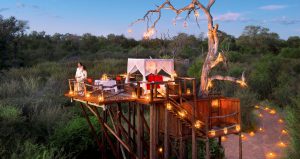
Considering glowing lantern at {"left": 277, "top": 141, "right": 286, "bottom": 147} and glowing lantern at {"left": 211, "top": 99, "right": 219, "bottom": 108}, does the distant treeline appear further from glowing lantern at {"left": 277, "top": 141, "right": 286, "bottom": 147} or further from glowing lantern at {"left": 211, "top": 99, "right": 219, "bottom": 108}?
glowing lantern at {"left": 211, "top": 99, "right": 219, "bottom": 108}

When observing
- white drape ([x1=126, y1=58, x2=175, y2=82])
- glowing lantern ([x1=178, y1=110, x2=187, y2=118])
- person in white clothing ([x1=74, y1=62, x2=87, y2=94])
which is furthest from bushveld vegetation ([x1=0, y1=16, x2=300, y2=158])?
glowing lantern ([x1=178, y1=110, x2=187, y2=118])

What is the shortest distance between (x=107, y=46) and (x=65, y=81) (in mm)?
26769

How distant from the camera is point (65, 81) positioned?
1855 cm

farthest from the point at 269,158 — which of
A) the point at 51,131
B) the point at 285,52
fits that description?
the point at 285,52

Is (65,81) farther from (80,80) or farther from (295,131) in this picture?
(295,131)

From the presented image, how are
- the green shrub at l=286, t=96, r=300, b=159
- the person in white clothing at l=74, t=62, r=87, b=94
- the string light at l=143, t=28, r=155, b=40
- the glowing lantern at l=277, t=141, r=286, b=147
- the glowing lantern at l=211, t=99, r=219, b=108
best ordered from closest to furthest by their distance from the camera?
1. the green shrub at l=286, t=96, r=300, b=159
2. the person in white clothing at l=74, t=62, r=87, b=94
3. the glowing lantern at l=211, t=99, r=219, b=108
4. the string light at l=143, t=28, r=155, b=40
5. the glowing lantern at l=277, t=141, r=286, b=147

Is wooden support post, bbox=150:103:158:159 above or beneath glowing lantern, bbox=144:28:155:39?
beneath

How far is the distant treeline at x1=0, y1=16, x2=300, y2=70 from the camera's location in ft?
94.6

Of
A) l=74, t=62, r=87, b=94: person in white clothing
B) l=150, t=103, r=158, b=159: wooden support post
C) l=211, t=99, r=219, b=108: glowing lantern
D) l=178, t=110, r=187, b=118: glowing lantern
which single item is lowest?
l=150, t=103, r=158, b=159: wooden support post

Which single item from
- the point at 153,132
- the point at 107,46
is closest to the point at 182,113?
the point at 153,132

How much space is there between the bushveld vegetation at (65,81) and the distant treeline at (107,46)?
3.5 inches

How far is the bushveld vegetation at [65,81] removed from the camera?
994cm

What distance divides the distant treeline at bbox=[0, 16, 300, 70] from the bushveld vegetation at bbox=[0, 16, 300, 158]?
0.09 metres

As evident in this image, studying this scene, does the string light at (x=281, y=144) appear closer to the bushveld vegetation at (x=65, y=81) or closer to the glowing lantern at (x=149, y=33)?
the bushveld vegetation at (x=65, y=81)
